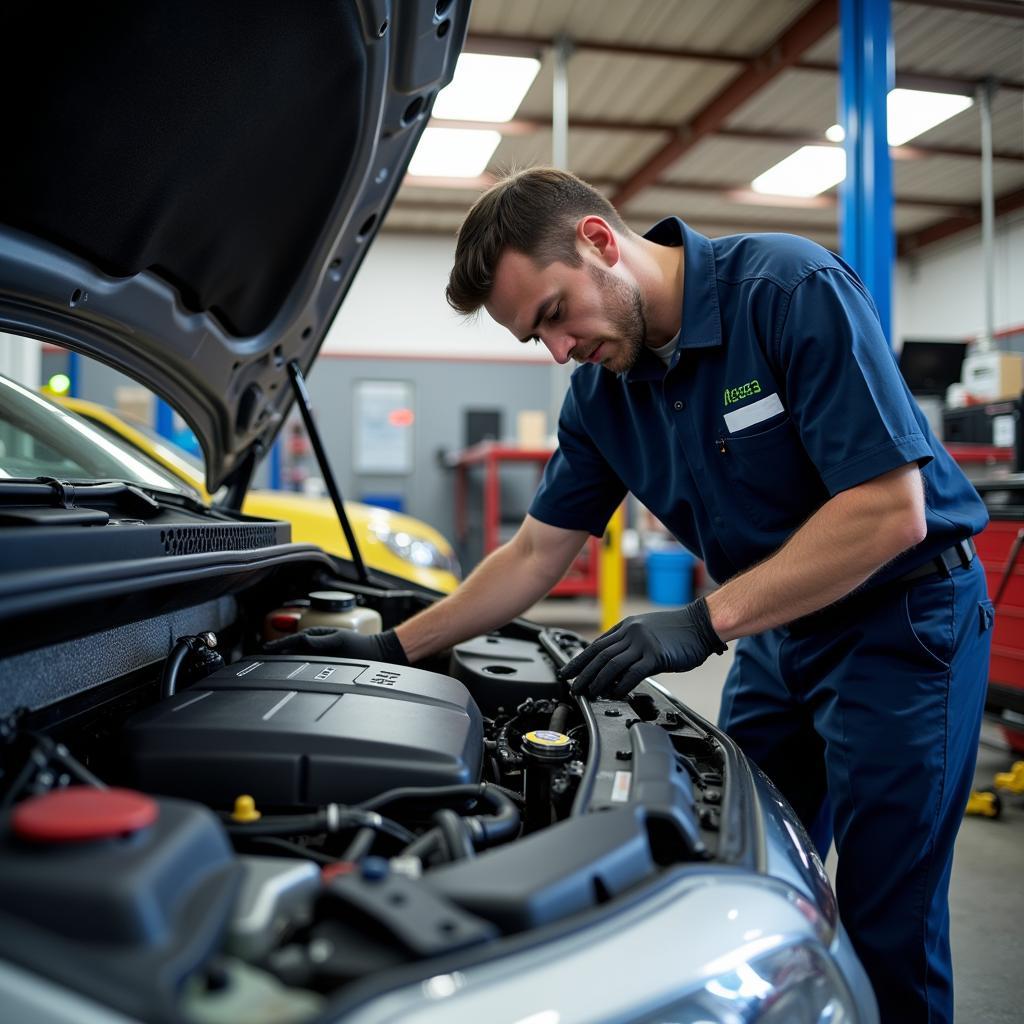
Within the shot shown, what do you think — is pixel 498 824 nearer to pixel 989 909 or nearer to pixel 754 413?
pixel 754 413

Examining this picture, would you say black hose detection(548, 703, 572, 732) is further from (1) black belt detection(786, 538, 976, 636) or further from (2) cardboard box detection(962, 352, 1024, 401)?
(2) cardboard box detection(962, 352, 1024, 401)

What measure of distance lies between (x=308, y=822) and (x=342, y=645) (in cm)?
64

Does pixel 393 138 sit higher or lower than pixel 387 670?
higher

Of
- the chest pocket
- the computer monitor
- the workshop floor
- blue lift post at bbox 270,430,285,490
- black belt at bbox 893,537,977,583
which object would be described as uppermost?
the computer monitor

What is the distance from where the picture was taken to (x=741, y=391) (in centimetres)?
129

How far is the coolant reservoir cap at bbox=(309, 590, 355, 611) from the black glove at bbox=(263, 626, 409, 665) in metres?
0.07

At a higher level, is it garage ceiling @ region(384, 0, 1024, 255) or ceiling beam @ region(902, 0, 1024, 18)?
garage ceiling @ region(384, 0, 1024, 255)

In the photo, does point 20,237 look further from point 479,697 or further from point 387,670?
point 479,697

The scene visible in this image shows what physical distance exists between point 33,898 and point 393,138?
1.15m

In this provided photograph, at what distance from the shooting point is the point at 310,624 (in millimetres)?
1509

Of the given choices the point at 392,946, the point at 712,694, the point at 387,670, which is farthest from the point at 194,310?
the point at 712,694

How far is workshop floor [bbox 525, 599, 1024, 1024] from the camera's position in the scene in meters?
1.69

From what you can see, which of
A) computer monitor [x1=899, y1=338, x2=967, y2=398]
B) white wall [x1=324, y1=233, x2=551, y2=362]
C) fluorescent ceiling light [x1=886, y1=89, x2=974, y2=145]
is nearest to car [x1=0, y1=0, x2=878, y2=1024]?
computer monitor [x1=899, y1=338, x2=967, y2=398]

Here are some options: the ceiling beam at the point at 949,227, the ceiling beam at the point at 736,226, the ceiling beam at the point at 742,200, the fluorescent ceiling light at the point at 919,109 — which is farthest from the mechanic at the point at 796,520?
the ceiling beam at the point at 949,227
